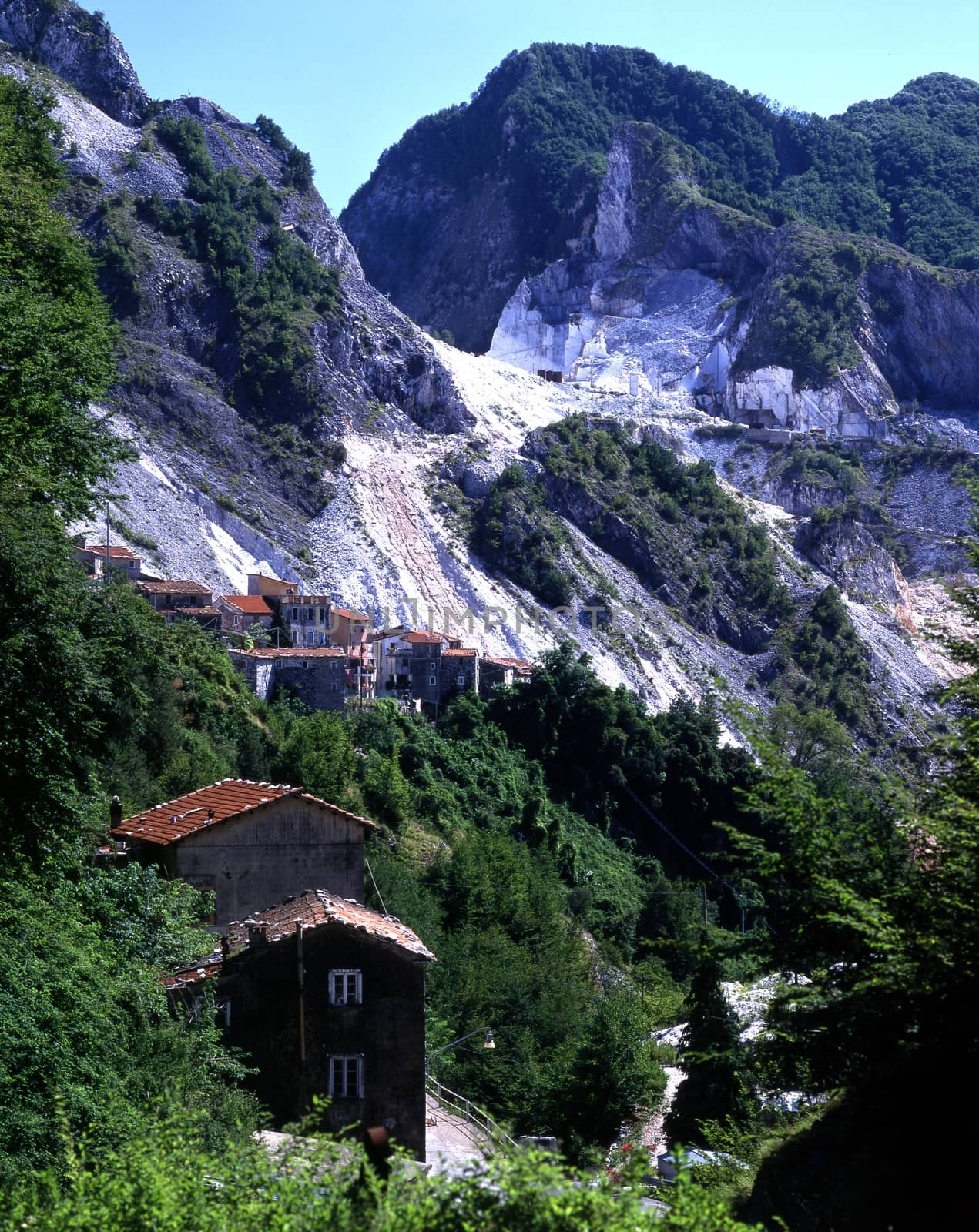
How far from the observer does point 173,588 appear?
60562 mm

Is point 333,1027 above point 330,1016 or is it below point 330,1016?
below

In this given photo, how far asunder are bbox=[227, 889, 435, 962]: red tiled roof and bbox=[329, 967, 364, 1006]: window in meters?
0.58

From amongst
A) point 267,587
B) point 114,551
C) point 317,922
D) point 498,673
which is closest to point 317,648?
point 114,551

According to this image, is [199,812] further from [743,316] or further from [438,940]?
[743,316]

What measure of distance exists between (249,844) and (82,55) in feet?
288

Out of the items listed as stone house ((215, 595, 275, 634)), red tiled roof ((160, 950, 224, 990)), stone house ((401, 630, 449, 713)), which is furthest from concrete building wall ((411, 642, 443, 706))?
red tiled roof ((160, 950, 224, 990))

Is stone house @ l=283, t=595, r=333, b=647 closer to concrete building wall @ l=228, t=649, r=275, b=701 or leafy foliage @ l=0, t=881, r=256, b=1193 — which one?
concrete building wall @ l=228, t=649, r=275, b=701

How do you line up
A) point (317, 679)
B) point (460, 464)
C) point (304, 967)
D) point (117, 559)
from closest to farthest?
point (304, 967)
point (317, 679)
point (117, 559)
point (460, 464)

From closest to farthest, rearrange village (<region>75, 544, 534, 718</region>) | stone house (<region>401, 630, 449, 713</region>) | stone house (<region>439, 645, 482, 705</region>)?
village (<region>75, 544, 534, 718</region>) → stone house (<region>401, 630, 449, 713</region>) → stone house (<region>439, 645, 482, 705</region>)

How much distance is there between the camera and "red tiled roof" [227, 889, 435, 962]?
21.8 metres

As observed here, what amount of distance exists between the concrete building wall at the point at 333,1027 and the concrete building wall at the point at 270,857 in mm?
4973

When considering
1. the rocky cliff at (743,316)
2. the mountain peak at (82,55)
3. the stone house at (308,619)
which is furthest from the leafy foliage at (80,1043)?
the rocky cliff at (743,316)

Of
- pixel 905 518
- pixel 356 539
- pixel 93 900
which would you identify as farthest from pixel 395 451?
pixel 93 900

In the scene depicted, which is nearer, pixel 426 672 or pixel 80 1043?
pixel 80 1043
